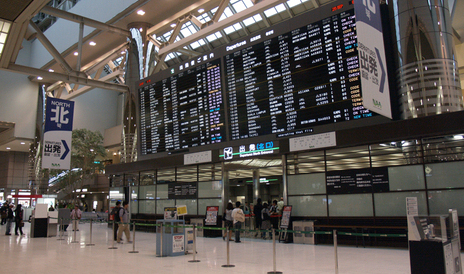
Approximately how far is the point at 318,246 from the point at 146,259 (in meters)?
5.09

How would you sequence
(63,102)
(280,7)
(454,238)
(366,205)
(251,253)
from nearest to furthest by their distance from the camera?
(454,238)
(251,253)
(366,205)
(63,102)
(280,7)

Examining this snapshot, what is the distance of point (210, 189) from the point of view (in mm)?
15344

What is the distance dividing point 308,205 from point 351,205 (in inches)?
57.6

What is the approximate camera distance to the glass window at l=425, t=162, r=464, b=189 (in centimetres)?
923

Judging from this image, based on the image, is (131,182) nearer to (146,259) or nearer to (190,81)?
(190,81)

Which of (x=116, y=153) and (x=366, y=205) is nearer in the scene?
(x=366, y=205)

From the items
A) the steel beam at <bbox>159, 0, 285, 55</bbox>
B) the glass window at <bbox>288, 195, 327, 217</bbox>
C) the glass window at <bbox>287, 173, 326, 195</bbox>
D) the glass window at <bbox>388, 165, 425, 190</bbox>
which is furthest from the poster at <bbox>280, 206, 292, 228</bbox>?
the steel beam at <bbox>159, 0, 285, 55</bbox>

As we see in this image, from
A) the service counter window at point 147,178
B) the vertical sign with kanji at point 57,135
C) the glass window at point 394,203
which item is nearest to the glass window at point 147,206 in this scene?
the service counter window at point 147,178

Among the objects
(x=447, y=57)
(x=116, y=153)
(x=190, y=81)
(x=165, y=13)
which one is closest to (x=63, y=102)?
(x=190, y=81)

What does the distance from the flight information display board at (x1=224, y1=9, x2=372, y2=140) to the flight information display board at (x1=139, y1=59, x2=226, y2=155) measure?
0.83 metres

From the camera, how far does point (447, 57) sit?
9750mm

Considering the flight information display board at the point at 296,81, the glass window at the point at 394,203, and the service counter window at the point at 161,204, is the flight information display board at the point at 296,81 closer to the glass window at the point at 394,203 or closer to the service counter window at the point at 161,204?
the glass window at the point at 394,203

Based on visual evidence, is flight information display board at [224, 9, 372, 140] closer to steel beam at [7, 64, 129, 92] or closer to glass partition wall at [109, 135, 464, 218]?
glass partition wall at [109, 135, 464, 218]

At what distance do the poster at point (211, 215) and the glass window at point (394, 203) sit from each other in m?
6.41
